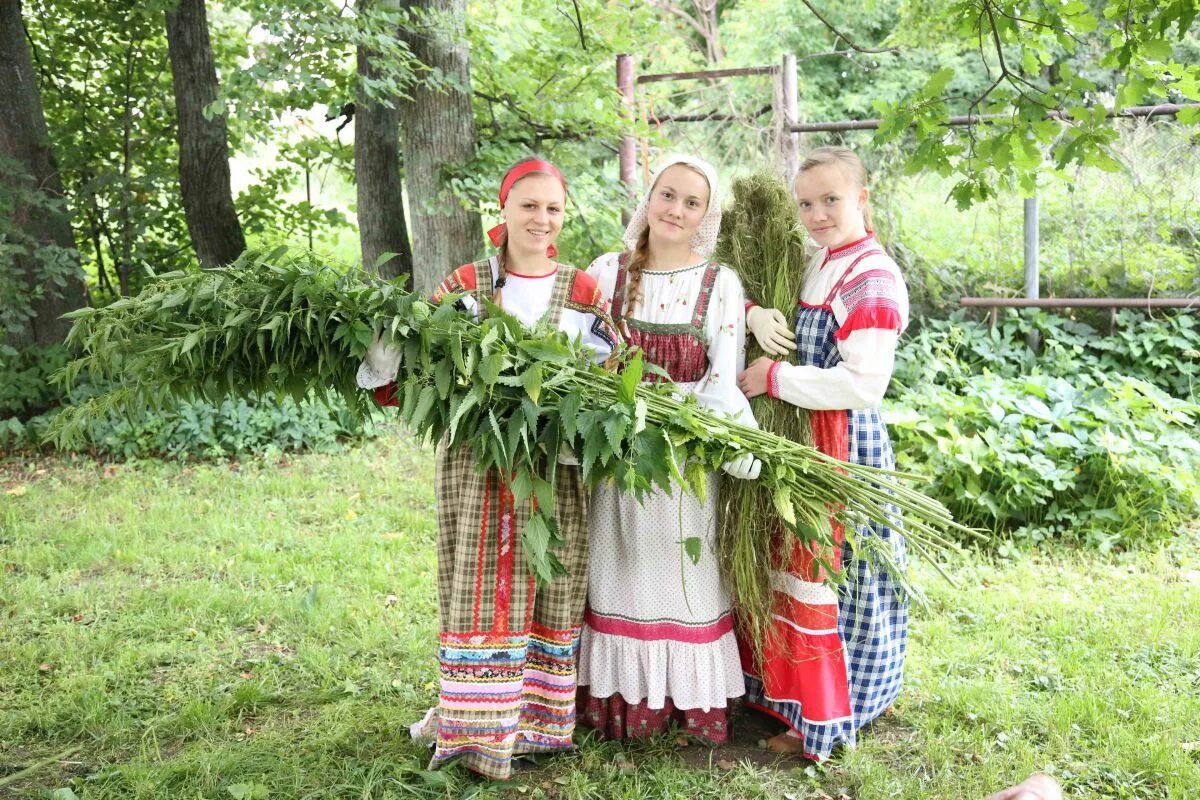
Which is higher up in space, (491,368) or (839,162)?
(839,162)

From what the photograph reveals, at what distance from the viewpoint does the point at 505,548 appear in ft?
9.33

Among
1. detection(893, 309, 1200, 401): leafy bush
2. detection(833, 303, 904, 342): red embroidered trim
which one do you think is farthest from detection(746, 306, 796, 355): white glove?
detection(893, 309, 1200, 401): leafy bush

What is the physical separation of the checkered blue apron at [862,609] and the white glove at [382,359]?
1235 millimetres

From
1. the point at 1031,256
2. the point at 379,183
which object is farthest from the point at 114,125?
the point at 1031,256

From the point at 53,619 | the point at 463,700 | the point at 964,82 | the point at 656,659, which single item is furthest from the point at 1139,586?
the point at 964,82

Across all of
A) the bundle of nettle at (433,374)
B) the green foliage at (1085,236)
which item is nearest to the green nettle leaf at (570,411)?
the bundle of nettle at (433,374)

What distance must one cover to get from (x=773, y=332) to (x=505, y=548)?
104cm

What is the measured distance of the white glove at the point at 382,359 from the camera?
2615 millimetres

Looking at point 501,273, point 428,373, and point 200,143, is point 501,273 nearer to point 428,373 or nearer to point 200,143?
point 428,373

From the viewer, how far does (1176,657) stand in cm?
369

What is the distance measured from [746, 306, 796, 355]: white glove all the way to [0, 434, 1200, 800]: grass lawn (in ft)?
4.26

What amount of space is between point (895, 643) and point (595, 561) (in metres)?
1.04

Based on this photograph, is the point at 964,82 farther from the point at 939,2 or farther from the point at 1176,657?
the point at 1176,657

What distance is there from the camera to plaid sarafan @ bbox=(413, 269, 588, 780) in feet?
9.30
